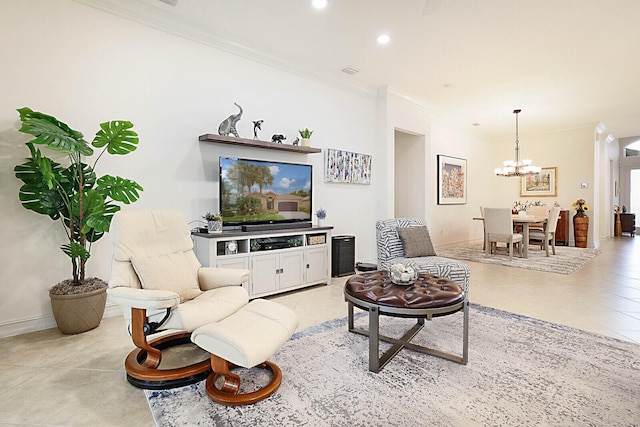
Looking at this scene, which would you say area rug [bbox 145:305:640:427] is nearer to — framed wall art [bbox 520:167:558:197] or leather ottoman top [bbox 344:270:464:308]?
leather ottoman top [bbox 344:270:464:308]

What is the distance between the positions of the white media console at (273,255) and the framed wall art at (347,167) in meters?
1.05

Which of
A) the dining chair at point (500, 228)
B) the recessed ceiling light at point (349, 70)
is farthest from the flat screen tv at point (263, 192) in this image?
the dining chair at point (500, 228)

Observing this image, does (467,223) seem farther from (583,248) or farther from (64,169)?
(64,169)

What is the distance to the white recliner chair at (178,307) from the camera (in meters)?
1.79

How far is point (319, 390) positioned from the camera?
1.90 m

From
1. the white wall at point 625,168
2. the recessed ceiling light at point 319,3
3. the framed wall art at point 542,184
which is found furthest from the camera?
the white wall at point 625,168

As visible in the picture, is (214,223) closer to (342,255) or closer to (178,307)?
(178,307)

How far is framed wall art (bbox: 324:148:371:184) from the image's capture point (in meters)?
4.90

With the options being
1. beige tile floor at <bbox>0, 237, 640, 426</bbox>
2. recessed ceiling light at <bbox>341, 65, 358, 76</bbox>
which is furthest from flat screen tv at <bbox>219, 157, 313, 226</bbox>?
recessed ceiling light at <bbox>341, 65, 358, 76</bbox>

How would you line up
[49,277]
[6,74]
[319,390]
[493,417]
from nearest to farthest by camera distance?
[493,417] → [319,390] → [6,74] → [49,277]

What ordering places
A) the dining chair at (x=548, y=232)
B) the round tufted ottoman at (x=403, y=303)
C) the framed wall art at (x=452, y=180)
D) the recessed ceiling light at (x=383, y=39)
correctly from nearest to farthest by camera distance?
the round tufted ottoman at (x=403, y=303) < the recessed ceiling light at (x=383, y=39) < the dining chair at (x=548, y=232) < the framed wall art at (x=452, y=180)

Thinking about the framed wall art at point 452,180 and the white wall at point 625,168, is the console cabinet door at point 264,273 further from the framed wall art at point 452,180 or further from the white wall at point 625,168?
the white wall at point 625,168

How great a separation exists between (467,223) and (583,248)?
2.44 metres

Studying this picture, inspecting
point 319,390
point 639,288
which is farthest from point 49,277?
point 639,288
